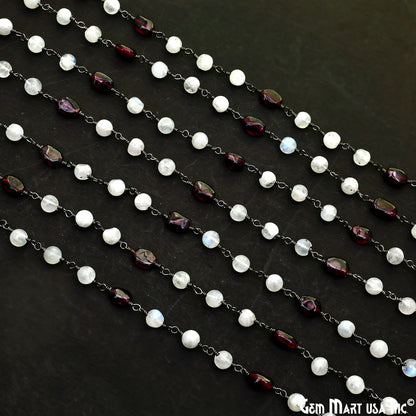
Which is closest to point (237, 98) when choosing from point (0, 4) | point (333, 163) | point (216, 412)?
point (333, 163)

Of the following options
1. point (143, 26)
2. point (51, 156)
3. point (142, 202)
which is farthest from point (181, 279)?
point (143, 26)

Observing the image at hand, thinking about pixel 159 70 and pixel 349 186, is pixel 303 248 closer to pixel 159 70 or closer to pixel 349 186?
pixel 349 186

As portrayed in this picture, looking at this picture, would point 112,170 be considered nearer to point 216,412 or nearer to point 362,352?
point 216,412

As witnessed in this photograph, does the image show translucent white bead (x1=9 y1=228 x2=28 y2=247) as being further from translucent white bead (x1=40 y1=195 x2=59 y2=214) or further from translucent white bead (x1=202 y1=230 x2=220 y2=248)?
translucent white bead (x1=202 y1=230 x2=220 y2=248)

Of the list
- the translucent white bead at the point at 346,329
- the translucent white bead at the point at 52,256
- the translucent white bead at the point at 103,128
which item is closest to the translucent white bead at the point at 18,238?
the translucent white bead at the point at 52,256

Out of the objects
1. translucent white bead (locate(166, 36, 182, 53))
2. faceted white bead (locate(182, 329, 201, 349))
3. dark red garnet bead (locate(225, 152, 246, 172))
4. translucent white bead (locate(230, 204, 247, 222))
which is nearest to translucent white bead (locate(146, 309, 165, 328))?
faceted white bead (locate(182, 329, 201, 349))

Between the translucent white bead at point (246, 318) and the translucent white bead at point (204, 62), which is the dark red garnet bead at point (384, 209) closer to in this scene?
the translucent white bead at point (246, 318)
